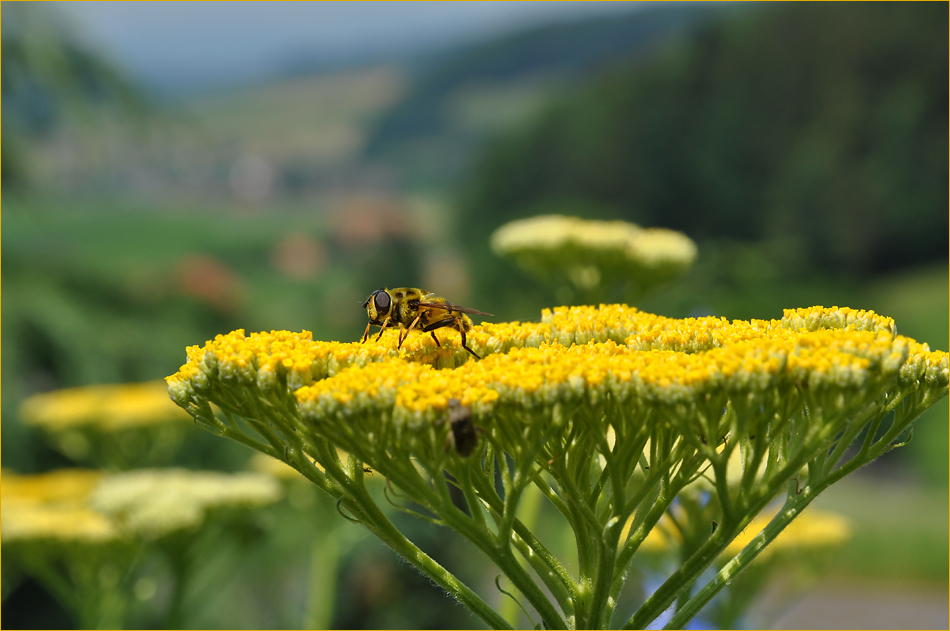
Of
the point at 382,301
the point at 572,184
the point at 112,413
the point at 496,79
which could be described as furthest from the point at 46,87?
the point at 496,79

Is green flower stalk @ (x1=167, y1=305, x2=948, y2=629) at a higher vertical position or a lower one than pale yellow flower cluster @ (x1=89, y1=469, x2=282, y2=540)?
lower

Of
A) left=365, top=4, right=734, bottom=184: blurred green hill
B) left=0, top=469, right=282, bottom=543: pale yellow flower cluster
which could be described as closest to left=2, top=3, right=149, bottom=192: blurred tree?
left=0, top=469, right=282, bottom=543: pale yellow flower cluster

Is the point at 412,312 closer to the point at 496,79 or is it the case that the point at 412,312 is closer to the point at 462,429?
the point at 462,429

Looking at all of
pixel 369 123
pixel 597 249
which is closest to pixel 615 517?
pixel 597 249

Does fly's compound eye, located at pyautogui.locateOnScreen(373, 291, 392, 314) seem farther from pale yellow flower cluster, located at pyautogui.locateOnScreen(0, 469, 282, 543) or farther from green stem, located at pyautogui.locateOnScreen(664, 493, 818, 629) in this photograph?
pale yellow flower cluster, located at pyautogui.locateOnScreen(0, 469, 282, 543)

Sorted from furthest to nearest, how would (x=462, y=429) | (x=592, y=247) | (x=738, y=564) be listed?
1. (x=592, y=247)
2. (x=738, y=564)
3. (x=462, y=429)

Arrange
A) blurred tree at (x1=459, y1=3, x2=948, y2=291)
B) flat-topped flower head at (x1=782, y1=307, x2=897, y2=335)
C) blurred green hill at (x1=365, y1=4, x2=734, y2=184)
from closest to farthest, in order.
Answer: flat-topped flower head at (x1=782, y1=307, x2=897, y2=335) < blurred tree at (x1=459, y1=3, x2=948, y2=291) < blurred green hill at (x1=365, y1=4, x2=734, y2=184)
